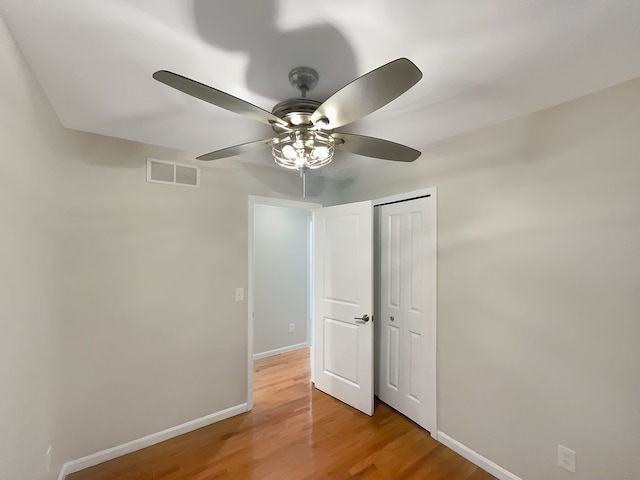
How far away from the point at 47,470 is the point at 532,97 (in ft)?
11.2

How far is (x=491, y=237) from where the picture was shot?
189 centimetres

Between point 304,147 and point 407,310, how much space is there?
1796 mm

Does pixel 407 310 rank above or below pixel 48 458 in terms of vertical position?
above

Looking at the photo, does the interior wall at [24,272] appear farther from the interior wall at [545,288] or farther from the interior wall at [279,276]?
the interior wall at [545,288]

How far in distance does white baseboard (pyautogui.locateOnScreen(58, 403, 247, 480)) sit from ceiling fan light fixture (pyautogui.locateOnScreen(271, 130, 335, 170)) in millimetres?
2306

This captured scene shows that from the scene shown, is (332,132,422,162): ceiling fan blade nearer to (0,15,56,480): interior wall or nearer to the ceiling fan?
the ceiling fan

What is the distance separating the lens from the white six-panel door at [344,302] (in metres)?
2.54

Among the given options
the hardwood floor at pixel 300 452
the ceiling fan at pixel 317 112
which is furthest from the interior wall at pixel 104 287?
the ceiling fan at pixel 317 112

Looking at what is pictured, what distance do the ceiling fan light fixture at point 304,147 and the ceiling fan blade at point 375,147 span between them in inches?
2.7

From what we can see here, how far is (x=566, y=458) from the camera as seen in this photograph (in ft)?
5.01

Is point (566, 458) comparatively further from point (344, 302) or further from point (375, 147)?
point (375, 147)

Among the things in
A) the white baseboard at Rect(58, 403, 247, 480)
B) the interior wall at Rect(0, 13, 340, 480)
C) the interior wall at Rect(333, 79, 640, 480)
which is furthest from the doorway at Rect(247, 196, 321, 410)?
the interior wall at Rect(333, 79, 640, 480)

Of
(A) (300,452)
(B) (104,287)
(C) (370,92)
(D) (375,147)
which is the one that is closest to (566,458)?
(A) (300,452)

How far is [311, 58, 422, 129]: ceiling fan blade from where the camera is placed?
784mm
